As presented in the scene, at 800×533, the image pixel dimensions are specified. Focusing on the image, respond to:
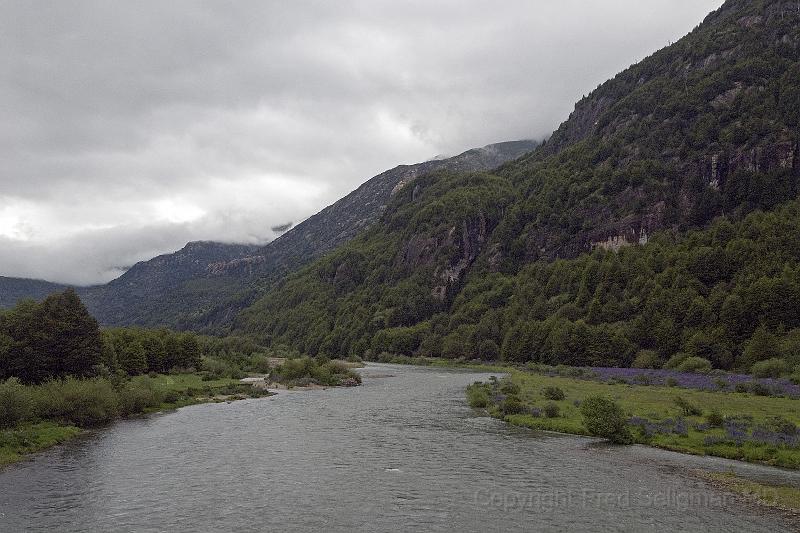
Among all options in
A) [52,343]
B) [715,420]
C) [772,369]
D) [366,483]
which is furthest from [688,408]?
[52,343]

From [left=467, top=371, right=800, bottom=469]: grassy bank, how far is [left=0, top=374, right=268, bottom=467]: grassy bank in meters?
45.0

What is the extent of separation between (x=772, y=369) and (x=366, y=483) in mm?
77967

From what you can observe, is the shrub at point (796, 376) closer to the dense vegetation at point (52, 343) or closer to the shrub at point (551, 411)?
the shrub at point (551, 411)

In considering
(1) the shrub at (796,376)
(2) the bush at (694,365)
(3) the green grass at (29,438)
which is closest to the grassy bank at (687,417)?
(1) the shrub at (796,376)

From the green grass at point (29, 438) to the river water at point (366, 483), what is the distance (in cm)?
161

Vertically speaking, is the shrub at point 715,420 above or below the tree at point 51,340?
below

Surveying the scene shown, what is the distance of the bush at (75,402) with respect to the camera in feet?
190

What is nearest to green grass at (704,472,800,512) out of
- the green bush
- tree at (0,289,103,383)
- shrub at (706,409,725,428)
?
shrub at (706,409,725,428)

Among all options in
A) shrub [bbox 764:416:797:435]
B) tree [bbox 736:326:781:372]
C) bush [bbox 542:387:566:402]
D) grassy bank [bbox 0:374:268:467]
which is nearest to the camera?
shrub [bbox 764:416:797:435]

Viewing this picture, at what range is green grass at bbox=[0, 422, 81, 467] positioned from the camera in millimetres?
45438

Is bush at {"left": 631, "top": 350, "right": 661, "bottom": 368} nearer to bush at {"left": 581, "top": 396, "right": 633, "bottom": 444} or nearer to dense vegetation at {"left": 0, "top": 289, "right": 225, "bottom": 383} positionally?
bush at {"left": 581, "top": 396, "right": 633, "bottom": 444}

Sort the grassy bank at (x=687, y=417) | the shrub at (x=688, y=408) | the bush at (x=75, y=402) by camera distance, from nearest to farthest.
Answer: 1. the grassy bank at (x=687, y=417)
2. the shrub at (x=688, y=408)
3. the bush at (x=75, y=402)

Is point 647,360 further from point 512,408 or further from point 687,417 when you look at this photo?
point 687,417

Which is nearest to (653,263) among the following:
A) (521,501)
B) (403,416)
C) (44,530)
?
(403,416)
